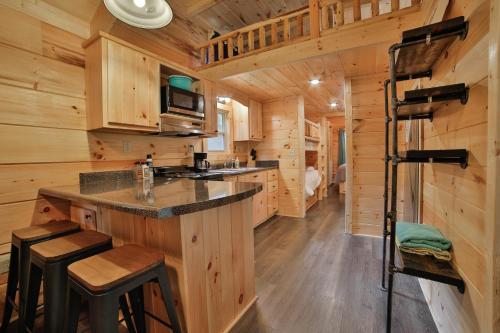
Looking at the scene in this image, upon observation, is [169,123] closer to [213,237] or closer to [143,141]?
[143,141]

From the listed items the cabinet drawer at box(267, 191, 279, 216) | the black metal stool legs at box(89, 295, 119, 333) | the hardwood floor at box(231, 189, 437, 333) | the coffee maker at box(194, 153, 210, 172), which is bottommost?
the hardwood floor at box(231, 189, 437, 333)

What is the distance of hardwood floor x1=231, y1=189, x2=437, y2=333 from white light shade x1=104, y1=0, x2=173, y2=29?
6.46 ft

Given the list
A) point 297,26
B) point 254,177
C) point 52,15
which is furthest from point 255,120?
point 52,15

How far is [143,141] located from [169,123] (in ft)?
1.15

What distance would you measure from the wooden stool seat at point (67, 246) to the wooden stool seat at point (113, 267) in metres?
0.26

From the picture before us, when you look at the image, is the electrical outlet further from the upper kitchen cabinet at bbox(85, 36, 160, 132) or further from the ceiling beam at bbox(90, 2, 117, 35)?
the ceiling beam at bbox(90, 2, 117, 35)

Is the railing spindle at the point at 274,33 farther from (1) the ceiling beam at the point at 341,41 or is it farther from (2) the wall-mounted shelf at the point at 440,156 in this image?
(2) the wall-mounted shelf at the point at 440,156

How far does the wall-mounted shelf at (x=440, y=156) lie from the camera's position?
1057mm

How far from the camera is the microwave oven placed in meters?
2.13

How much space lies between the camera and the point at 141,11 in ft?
3.98

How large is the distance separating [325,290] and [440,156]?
53.1 inches

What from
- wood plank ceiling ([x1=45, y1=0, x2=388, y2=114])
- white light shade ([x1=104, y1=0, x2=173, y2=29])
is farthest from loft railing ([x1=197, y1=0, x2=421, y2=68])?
white light shade ([x1=104, y1=0, x2=173, y2=29])

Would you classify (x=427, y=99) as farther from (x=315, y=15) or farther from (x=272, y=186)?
(x=272, y=186)

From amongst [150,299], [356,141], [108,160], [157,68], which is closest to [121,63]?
[157,68]
